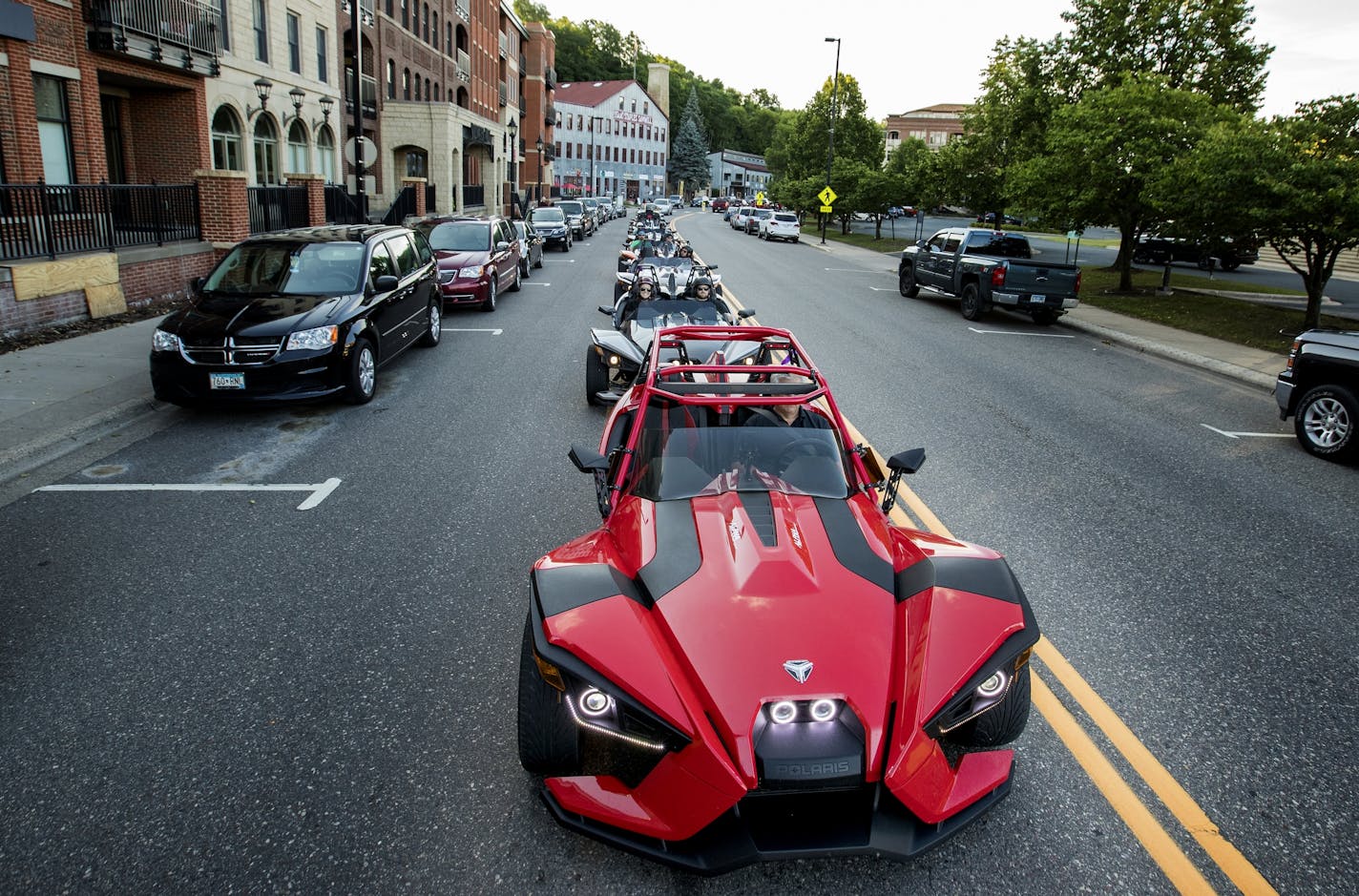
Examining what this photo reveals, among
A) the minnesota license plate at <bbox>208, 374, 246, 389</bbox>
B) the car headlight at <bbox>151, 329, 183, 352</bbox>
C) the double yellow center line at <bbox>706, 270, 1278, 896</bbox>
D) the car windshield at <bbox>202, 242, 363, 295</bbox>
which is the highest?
the car windshield at <bbox>202, 242, 363, 295</bbox>

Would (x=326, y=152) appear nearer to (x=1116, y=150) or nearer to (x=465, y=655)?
(x=1116, y=150)

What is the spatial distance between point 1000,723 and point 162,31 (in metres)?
22.7

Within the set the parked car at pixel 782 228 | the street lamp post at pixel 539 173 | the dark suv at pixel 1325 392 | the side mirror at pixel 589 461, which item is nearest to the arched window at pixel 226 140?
the side mirror at pixel 589 461

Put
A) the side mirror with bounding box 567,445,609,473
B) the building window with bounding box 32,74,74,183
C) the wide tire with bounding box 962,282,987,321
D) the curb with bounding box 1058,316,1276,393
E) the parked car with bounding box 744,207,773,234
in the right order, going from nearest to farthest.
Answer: the side mirror with bounding box 567,445,609,473
the curb with bounding box 1058,316,1276,393
the building window with bounding box 32,74,74,183
the wide tire with bounding box 962,282,987,321
the parked car with bounding box 744,207,773,234

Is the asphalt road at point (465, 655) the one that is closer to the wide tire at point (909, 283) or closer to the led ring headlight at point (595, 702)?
the led ring headlight at point (595, 702)

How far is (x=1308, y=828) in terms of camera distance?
132 inches

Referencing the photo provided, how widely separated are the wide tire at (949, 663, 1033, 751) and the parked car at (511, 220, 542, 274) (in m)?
19.1

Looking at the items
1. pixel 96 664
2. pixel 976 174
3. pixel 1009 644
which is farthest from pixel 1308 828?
pixel 976 174

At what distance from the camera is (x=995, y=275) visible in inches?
697

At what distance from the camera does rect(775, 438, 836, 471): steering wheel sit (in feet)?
14.3

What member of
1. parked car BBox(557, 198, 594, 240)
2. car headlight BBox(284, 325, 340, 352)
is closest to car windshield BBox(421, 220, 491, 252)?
car headlight BBox(284, 325, 340, 352)

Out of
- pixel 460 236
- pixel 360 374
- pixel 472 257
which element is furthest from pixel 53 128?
pixel 360 374

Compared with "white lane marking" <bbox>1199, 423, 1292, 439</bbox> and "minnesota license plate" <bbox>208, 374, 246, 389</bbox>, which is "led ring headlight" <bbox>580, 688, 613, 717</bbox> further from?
"white lane marking" <bbox>1199, 423, 1292, 439</bbox>

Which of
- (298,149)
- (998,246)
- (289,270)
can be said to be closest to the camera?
(289,270)
